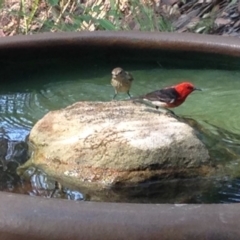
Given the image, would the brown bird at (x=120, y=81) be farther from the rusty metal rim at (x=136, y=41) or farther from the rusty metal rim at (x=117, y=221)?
the rusty metal rim at (x=117, y=221)

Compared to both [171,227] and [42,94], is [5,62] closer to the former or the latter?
[42,94]

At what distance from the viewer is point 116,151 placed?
176 cm

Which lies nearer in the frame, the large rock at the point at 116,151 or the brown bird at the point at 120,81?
the large rock at the point at 116,151

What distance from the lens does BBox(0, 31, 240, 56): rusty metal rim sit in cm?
247

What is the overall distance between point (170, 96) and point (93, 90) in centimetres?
39

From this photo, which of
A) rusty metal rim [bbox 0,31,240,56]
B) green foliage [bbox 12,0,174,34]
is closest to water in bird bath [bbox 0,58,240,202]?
rusty metal rim [bbox 0,31,240,56]

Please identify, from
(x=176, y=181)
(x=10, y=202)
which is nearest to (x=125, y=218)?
(x=10, y=202)

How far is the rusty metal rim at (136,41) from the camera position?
2469 millimetres

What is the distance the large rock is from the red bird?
301mm

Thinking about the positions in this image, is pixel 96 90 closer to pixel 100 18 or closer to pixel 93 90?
pixel 93 90

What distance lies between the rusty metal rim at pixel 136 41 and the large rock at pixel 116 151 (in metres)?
0.61

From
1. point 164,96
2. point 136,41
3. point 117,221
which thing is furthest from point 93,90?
point 117,221

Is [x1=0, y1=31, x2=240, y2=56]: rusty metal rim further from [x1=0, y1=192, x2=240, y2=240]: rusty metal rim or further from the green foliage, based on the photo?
[x1=0, y1=192, x2=240, y2=240]: rusty metal rim

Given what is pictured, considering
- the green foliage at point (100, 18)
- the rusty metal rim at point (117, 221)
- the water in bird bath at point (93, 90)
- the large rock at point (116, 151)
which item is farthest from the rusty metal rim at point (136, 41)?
the rusty metal rim at point (117, 221)
